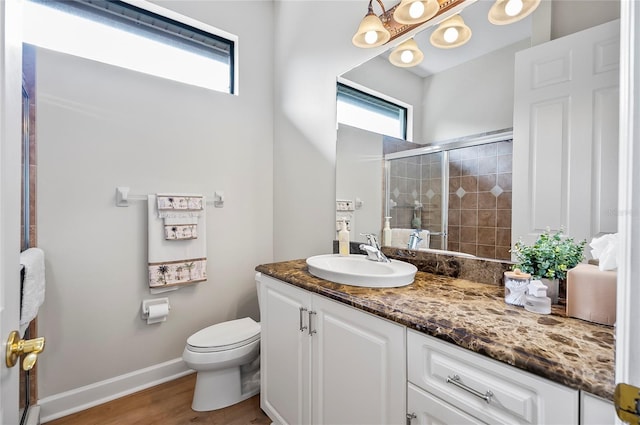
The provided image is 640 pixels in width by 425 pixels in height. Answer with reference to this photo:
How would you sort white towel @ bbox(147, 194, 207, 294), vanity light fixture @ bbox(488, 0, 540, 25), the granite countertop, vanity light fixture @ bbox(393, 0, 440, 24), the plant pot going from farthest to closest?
white towel @ bbox(147, 194, 207, 294), vanity light fixture @ bbox(393, 0, 440, 24), vanity light fixture @ bbox(488, 0, 540, 25), the plant pot, the granite countertop

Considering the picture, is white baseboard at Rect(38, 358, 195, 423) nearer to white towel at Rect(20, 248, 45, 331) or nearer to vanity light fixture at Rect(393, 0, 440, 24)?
white towel at Rect(20, 248, 45, 331)

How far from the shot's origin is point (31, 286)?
4.58ft

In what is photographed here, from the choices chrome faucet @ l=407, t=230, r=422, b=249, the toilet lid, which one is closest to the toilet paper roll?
the toilet lid

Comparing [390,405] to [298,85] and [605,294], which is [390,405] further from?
Result: [298,85]

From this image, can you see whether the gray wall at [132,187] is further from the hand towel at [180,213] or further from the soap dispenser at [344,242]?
the soap dispenser at [344,242]

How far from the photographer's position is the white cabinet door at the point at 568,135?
1003 millimetres

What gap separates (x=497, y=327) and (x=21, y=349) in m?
1.13

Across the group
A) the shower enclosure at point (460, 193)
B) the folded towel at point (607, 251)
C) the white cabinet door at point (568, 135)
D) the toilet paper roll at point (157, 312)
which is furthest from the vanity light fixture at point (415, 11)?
the toilet paper roll at point (157, 312)

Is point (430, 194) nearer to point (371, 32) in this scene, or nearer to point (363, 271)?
point (363, 271)

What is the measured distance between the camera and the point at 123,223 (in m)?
1.98

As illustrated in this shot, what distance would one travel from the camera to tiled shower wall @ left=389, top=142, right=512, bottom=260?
1.28 m

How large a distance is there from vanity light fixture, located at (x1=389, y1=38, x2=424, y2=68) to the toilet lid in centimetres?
183

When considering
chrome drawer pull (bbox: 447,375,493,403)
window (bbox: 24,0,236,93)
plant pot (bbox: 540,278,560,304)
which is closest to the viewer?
chrome drawer pull (bbox: 447,375,493,403)

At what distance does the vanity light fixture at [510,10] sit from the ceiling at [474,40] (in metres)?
0.02
